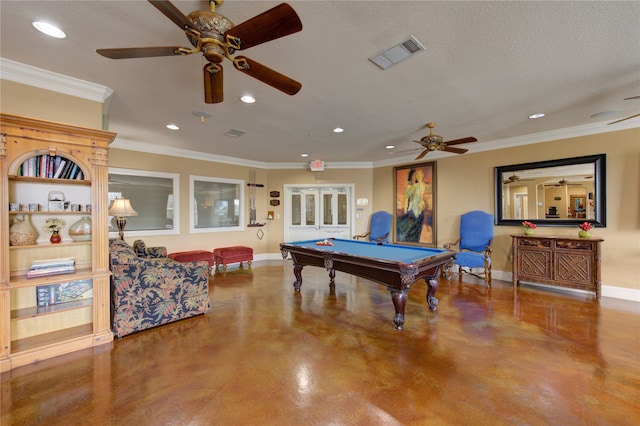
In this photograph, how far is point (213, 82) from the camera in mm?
2027

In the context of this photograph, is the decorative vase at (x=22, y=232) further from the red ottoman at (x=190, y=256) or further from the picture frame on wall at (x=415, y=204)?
the picture frame on wall at (x=415, y=204)

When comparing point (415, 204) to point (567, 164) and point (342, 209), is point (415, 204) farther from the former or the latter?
point (567, 164)

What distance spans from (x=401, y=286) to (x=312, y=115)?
260cm

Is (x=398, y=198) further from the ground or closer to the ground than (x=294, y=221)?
further from the ground

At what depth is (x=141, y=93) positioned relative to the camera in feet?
10.2

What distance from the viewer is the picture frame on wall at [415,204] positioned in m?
Answer: 6.11

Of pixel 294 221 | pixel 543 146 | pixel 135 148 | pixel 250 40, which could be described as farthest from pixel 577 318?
pixel 135 148

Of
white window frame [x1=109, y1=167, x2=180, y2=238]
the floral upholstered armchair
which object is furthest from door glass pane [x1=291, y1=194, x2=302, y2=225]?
the floral upholstered armchair

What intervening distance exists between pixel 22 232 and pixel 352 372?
3.31 m

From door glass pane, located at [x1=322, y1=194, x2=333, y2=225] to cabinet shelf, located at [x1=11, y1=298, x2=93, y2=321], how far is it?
17.9 feet

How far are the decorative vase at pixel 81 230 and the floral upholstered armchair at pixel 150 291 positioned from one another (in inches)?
12.1

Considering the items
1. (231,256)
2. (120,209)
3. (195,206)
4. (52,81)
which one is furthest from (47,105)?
(231,256)

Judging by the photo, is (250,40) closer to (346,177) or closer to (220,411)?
(220,411)

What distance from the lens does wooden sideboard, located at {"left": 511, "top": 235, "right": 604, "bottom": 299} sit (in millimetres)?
3932
